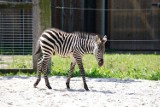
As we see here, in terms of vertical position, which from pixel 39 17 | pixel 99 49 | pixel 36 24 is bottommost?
pixel 99 49

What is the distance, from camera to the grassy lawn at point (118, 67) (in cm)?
1201

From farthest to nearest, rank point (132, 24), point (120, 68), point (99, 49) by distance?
point (132, 24), point (120, 68), point (99, 49)

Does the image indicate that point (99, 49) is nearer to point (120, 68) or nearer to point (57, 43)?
point (57, 43)

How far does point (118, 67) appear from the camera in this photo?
13.3 m

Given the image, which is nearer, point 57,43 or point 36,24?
point 57,43

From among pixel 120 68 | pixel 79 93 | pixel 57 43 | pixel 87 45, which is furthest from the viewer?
pixel 120 68

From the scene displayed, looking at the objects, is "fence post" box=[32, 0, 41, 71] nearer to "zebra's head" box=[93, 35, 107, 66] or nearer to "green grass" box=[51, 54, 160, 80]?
"green grass" box=[51, 54, 160, 80]

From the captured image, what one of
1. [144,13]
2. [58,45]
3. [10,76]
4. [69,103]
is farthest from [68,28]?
[69,103]

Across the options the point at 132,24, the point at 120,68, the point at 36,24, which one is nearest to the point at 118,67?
the point at 120,68

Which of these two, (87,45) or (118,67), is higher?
(87,45)

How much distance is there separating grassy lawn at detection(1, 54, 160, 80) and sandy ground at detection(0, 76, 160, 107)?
2.20 ft

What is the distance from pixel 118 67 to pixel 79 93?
3.94 m

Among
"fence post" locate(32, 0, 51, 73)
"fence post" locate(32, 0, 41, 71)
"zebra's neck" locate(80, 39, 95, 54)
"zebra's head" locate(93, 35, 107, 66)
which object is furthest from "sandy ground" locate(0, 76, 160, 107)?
"fence post" locate(32, 0, 51, 73)

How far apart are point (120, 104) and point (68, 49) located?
83.7 inches
